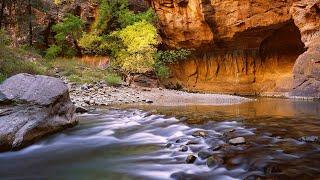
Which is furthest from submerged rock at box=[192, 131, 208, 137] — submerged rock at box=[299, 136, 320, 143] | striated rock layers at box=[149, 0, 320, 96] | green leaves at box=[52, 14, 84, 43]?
green leaves at box=[52, 14, 84, 43]

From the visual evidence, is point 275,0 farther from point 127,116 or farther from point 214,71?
point 127,116

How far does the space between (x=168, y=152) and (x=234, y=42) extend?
21852mm

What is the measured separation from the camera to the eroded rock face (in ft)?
61.5

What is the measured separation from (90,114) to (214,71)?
19.7 meters

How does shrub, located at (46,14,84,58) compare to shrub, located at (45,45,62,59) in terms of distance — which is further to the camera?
shrub, located at (46,14,84,58)

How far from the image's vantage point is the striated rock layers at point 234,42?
949 inches

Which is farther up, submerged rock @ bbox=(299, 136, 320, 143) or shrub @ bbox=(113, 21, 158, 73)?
shrub @ bbox=(113, 21, 158, 73)

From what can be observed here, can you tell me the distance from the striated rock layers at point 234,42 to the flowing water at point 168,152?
1641cm

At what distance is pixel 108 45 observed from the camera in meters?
22.6

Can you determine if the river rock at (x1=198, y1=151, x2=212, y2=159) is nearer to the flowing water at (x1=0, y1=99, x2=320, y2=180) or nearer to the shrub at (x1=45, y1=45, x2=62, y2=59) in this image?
the flowing water at (x1=0, y1=99, x2=320, y2=180)

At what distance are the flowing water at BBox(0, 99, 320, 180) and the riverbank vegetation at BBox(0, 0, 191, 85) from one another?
1026 cm

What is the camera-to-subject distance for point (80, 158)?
5781 mm

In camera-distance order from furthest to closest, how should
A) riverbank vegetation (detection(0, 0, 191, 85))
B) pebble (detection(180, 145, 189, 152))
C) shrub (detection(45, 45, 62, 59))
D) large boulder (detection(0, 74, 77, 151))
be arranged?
1. shrub (detection(45, 45, 62, 59))
2. riverbank vegetation (detection(0, 0, 191, 85))
3. large boulder (detection(0, 74, 77, 151))
4. pebble (detection(180, 145, 189, 152))

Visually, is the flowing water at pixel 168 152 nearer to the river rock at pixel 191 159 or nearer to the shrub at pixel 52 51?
the river rock at pixel 191 159
